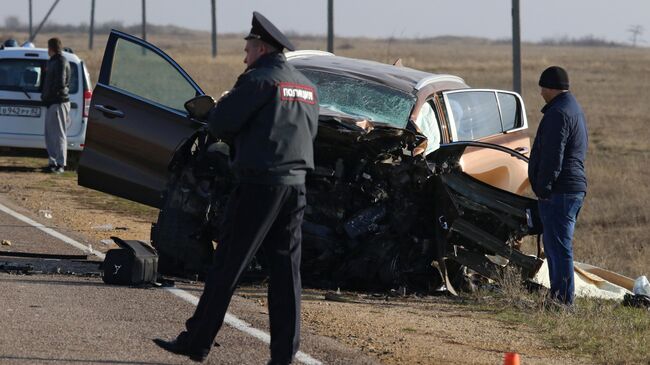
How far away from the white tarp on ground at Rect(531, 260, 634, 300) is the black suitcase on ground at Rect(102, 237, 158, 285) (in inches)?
118

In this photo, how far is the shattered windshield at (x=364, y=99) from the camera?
1080 centimetres

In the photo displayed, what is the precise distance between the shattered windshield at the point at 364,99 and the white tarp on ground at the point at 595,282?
1676 millimetres

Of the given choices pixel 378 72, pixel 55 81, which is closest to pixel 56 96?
pixel 55 81

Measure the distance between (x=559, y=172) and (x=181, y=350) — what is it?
3696mm

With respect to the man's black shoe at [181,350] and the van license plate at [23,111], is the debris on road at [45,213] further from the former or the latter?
the man's black shoe at [181,350]

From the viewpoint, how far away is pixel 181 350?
656 cm

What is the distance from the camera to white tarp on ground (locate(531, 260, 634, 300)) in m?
10.6

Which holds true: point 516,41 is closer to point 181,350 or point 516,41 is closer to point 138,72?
point 138,72

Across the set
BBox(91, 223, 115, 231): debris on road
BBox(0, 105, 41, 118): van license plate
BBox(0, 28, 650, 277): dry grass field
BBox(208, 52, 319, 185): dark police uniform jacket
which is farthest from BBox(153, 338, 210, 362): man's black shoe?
BBox(0, 105, 41, 118): van license plate

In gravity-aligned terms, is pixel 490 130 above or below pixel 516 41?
below

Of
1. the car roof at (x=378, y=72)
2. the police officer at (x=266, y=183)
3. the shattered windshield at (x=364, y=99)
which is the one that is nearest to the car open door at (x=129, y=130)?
the shattered windshield at (x=364, y=99)

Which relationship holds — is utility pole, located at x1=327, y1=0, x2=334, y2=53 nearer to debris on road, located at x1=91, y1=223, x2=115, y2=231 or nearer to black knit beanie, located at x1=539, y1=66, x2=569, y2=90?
debris on road, located at x1=91, y1=223, x2=115, y2=231

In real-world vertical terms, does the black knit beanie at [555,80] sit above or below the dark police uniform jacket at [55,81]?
above

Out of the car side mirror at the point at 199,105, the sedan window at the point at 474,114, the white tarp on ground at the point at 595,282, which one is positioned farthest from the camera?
the sedan window at the point at 474,114
